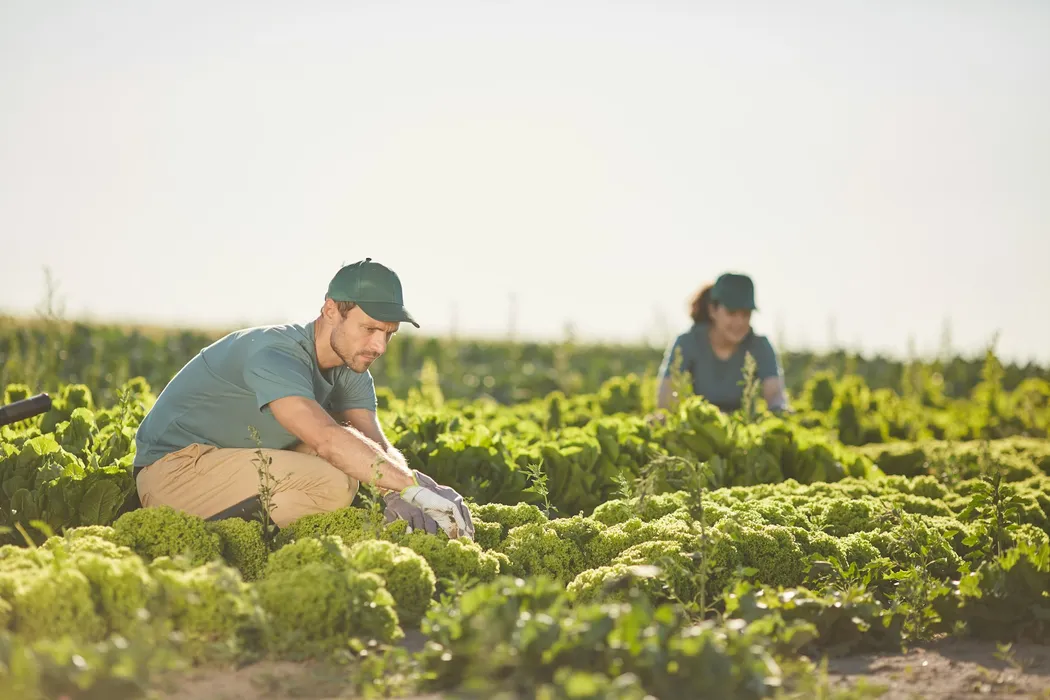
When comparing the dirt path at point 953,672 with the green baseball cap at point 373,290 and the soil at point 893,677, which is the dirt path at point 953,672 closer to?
the soil at point 893,677

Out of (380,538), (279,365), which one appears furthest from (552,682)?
(279,365)

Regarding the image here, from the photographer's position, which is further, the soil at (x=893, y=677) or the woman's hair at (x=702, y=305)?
the woman's hair at (x=702, y=305)

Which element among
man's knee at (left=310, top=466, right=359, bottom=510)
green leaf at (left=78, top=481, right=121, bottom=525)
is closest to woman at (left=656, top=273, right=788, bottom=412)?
man's knee at (left=310, top=466, right=359, bottom=510)

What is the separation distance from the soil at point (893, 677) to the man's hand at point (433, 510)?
1.21 meters

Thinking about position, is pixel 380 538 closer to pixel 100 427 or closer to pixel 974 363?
pixel 100 427

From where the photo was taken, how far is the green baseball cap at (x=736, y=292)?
770cm

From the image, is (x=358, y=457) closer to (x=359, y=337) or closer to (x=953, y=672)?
(x=359, y=337)

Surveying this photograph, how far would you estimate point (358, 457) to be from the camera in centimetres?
418

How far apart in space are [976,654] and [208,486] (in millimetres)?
3195

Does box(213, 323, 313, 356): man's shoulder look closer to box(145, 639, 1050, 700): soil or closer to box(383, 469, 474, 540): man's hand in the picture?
box(383, 469, 474, 540): man's hand

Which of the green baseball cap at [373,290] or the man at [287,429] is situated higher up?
the green baseball cap at [373,290]

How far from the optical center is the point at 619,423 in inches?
263

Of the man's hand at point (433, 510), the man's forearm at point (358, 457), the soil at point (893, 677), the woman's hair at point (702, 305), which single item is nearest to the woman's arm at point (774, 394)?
the woman's hair at point (702, 305)

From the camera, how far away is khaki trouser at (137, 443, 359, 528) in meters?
4.55
